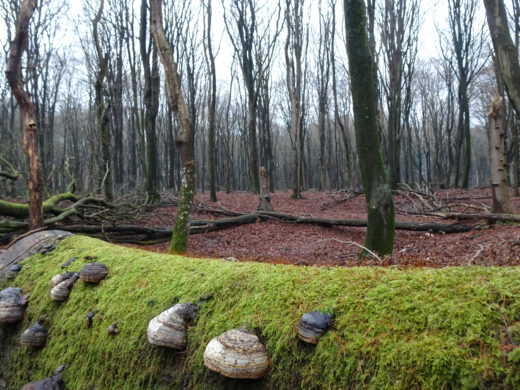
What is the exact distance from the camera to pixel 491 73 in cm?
2955

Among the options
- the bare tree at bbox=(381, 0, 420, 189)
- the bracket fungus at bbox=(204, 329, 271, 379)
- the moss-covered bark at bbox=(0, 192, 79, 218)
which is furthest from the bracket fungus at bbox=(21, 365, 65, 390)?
the bare tree at bbox=(381, 0, 420, 189)

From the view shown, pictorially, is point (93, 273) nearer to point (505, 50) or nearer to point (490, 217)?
point (505, 50)

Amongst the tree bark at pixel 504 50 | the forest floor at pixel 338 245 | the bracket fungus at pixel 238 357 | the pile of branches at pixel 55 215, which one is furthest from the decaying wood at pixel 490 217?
the pile of branches at pixel 55 215

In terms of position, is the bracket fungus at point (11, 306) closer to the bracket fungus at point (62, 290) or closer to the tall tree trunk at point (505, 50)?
the bracket fungus at point (62, 290)

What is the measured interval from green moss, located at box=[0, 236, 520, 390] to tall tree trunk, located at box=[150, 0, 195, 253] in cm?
237

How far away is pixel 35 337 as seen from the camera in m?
2.99

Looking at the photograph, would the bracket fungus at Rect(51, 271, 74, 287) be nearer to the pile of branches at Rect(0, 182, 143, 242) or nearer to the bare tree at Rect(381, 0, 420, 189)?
the pile of branches at Rect(0, 182, 143, 242)

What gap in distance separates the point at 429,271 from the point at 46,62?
92.9 feet

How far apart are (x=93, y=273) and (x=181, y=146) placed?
113 inches

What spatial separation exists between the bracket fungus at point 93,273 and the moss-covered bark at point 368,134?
360 centimetres

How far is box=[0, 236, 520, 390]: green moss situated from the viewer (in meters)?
1.46

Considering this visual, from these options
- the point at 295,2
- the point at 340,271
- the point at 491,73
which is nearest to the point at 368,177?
the point at 340,271

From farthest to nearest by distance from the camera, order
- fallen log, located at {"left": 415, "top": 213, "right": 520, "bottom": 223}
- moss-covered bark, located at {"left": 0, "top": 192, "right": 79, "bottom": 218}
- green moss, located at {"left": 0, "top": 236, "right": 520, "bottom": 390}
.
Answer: fallen log, located at {"left": 415, "top": 213, "right": 520, "bottom": 223} → moss-covered bark, located at {"left": 0, "top": 192, "right": 79, "bottom": 218} → green moss, located at {"left": 0, "top": 236, "right": 520, "bottom": 390}

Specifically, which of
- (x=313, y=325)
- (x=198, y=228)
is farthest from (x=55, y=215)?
(x=313, y=325)
